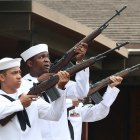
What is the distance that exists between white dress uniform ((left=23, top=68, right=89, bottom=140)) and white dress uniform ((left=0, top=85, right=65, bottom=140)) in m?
0.74

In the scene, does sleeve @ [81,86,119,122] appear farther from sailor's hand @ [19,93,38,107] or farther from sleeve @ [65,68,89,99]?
sailor's hand @ [19,93,38,107]

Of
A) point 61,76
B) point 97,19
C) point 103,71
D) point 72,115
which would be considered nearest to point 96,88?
point 72,115

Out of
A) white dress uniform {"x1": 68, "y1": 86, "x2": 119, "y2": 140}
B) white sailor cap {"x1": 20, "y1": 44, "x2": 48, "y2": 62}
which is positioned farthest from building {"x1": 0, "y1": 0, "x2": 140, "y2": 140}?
white dress uniform {"x1": 68, "y1": 86, "x2": 119, "y2": 140}

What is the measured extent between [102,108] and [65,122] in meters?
1.00

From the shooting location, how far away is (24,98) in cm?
666

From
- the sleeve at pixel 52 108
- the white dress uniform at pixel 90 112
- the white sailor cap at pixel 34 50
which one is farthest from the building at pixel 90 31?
the sleeve at pixel 52 108

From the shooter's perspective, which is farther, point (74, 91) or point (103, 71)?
point (103, 71)

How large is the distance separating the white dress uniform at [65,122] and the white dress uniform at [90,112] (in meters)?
0.67

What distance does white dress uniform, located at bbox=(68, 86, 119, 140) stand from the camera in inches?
345

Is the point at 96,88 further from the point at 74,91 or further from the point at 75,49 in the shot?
the point at 75,49

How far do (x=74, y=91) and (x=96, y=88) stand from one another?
0.83m

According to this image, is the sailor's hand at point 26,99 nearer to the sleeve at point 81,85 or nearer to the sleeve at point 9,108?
the sleeve at point 9,108

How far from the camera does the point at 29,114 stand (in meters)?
6.87

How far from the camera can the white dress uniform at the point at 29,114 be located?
663 cm
